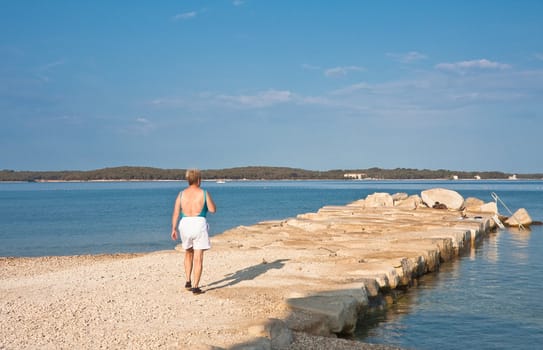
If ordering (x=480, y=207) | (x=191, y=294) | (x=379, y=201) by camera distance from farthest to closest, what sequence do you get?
(x=379, y=201) → (x=480, y=207) → (x=191, y=294)

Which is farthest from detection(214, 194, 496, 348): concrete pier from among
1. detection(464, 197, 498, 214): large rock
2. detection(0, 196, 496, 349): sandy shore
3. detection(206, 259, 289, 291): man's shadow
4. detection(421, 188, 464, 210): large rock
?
detection(421, 188, 464, 210): large rock

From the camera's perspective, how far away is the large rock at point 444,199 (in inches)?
1489

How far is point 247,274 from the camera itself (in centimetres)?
1248

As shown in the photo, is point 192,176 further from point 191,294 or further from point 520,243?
point 520,243

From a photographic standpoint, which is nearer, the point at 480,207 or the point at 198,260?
the point at 198,260

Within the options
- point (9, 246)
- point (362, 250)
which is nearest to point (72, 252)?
point (9, 246)

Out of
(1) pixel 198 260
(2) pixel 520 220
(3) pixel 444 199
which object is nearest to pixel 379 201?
(3) pixel 444 199

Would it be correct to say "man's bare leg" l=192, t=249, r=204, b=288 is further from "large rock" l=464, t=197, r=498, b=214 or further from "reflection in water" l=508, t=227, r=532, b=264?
"large rock" l=464, t=197, r=498, b=214

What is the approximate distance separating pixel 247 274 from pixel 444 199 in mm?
28353

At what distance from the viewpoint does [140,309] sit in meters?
8.89

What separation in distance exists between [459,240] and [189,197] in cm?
1363

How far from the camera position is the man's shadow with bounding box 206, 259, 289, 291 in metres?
11.3

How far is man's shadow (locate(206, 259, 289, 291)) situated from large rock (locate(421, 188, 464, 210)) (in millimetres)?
26057

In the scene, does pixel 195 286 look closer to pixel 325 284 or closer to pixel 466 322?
pixel 325 284
